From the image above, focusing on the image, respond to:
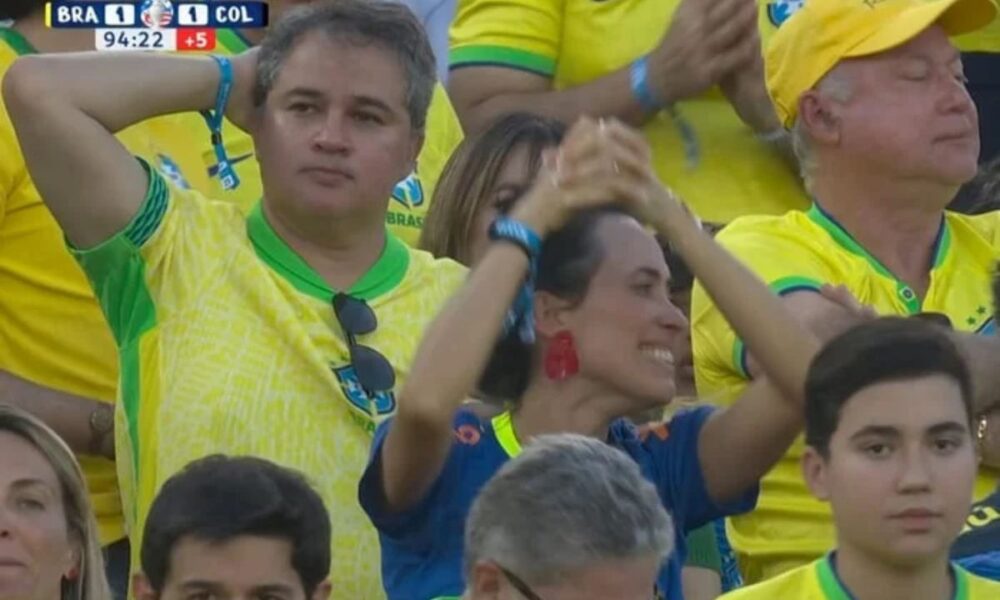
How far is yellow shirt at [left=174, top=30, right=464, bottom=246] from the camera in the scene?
21.3 ft

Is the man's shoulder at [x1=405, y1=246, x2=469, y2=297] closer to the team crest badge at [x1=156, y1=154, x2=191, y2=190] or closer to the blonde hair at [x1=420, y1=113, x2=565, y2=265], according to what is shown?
the blonde hair at [x1=420, y1=113, x2=565, y2=265]

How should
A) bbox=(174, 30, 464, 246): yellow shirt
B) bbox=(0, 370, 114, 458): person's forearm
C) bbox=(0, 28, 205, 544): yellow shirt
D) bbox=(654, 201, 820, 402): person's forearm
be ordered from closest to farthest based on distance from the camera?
bbox=(654, 201, 820, 402): person's forearm
bbox=(0, 370, 114, 458): person's forearm
bbox=(0, 28, 205, 544): yellow shirt
bbox=(174, 30, 464, 246): yellow shirt

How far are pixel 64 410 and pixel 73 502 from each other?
2.79ft

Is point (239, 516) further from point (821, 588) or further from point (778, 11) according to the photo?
point (778, 11)

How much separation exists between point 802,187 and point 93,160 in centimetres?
210

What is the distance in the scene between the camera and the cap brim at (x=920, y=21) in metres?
5.95

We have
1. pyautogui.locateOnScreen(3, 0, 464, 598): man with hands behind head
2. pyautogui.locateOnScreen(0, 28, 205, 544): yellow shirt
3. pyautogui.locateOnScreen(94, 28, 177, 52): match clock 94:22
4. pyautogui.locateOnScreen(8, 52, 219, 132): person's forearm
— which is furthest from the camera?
pyautogui.locateOnScreen(94, 28, 177, 52): match clock 94:22

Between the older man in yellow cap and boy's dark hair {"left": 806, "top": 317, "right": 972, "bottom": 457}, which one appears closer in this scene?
boy's dark hair {"left": 806, "top": 317, "right": 972, "bottom": 457}

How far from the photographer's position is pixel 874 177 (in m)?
5.95

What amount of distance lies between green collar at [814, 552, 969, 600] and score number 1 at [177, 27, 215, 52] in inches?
102

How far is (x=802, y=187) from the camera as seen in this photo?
6793mm

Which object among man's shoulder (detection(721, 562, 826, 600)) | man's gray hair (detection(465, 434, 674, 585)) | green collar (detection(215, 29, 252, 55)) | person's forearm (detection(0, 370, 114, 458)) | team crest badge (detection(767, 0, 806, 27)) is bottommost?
person's forearm (detection(0, 370, 114, 458))

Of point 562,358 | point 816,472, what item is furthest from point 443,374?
point 816,472

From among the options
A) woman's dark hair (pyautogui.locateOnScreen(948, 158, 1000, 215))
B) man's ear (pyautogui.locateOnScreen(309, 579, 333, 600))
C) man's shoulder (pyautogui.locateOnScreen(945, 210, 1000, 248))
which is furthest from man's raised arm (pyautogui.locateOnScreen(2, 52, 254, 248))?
woman's dark hair (pyautogui.locateOnScreen(948, 158, 1000, 215))
